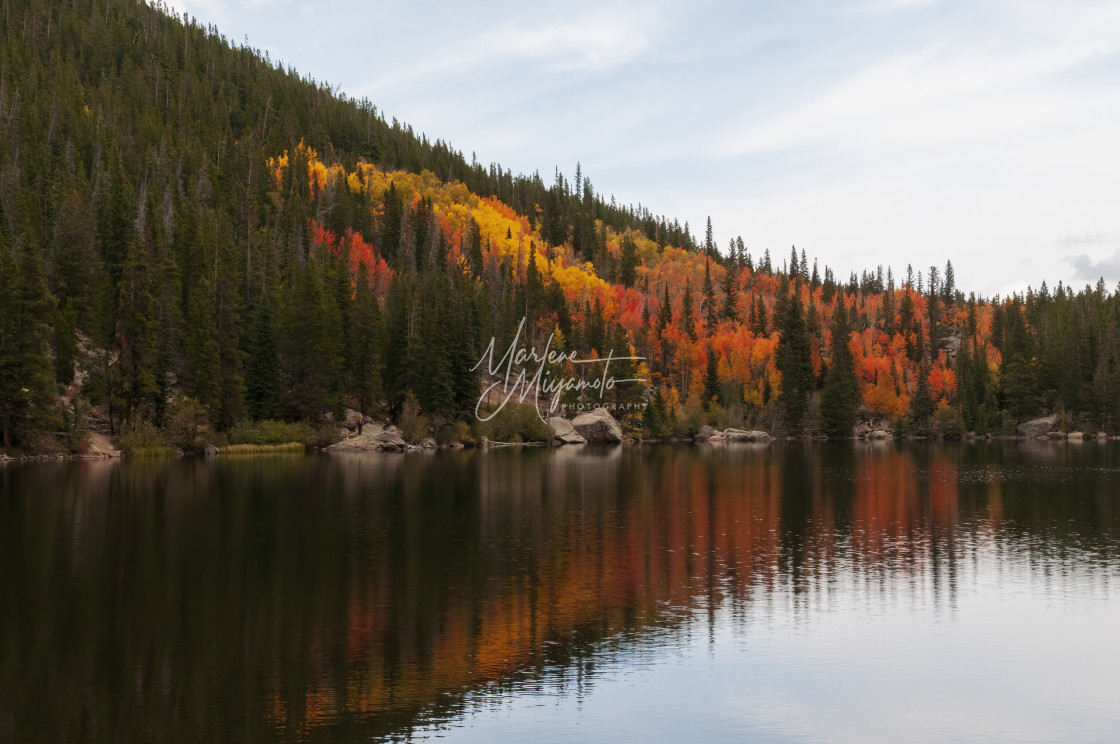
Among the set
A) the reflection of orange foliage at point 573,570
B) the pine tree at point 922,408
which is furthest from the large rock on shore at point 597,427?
the pine tree at point 922,408

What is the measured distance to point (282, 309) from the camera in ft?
328

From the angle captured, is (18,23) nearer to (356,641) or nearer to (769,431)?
(769,431)

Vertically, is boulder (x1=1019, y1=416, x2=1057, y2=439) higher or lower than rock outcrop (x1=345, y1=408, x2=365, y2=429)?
lower

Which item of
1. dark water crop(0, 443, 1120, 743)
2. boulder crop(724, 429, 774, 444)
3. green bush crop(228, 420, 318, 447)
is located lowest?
dark water crop(0, 443, 1120, 743)

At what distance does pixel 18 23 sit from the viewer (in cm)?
18812

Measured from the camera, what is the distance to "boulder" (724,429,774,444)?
139m

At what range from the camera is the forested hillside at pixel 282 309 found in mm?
82812

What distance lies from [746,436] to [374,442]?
6494cm

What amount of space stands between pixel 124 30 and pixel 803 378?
163 m

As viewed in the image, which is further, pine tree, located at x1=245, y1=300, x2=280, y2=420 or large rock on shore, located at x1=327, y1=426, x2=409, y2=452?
large rock on shore, located at x1=327, y1=426, x2=409, y2=452

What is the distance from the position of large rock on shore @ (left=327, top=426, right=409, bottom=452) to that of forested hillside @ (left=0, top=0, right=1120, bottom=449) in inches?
183

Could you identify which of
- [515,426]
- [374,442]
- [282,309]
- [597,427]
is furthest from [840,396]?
[282,309]

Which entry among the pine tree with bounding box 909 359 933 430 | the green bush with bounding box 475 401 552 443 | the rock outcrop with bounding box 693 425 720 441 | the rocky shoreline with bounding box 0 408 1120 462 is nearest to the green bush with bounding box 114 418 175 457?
the rocky shoreline with bounding box 0 408 1120 462

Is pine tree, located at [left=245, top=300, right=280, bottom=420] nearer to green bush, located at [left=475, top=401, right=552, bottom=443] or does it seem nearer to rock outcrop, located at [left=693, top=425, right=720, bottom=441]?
green bush, located at [left=475, top=401, right=552, bottom=443]
